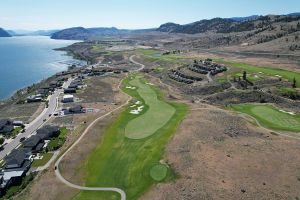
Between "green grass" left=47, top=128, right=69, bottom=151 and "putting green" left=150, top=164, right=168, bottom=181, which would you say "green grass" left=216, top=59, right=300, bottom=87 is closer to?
"putting green" left=150, top=164, right=168, bottom=181

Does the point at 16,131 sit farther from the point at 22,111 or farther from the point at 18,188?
the point at 18,188

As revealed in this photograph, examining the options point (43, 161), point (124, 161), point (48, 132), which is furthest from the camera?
point (48, 132)

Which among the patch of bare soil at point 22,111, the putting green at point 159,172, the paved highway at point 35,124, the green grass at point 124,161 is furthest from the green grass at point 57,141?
the putting green at point 159,172

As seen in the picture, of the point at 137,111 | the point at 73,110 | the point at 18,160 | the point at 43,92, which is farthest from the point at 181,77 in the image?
the point at 18,160

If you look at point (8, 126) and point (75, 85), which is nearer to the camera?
point (8, 126)

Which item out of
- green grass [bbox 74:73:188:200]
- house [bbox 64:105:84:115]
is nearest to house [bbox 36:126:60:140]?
green grass [bbox 74:73:188:200]

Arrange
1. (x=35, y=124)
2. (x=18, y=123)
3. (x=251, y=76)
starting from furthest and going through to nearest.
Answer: (x=251, y=76) < (x=35, y=124) < (x=18, y=123)
